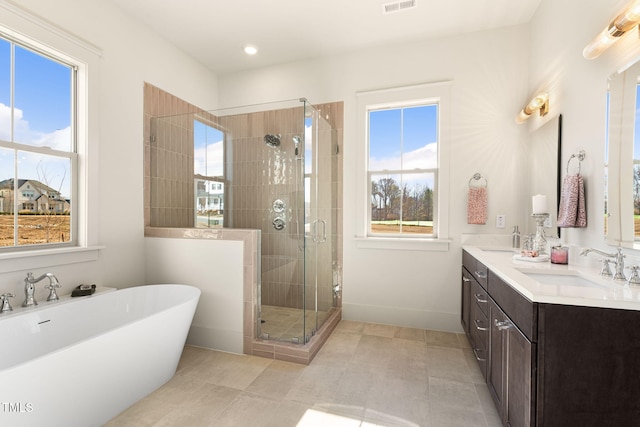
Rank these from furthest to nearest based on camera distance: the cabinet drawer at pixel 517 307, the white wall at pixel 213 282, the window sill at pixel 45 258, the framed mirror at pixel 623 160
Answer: the white wall at pixel 213 282, the window sill at pixel 45 258, the framed mirror at pixel 623 160, the cabinet drawer at pixel 517 307

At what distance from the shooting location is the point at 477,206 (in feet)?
9.60

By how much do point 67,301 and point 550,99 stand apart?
12.8 ft

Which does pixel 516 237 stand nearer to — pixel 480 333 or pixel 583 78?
pixel 480 333

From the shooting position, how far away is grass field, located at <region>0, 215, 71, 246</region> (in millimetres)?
2014

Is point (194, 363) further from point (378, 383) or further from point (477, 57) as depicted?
point (477, 57)

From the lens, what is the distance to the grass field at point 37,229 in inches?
79.3

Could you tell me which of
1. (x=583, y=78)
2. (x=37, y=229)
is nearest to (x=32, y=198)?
(x=37, y=229)

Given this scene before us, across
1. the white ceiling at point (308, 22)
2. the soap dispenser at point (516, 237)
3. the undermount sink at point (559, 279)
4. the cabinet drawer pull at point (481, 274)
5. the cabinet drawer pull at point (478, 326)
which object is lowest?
the cabinet drawer pull at point (478, 326)

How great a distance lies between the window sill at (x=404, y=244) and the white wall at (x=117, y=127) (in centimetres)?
226

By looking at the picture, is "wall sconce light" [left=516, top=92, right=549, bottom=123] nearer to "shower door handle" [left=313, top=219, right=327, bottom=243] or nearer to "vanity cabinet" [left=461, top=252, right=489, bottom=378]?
"vanity cabinet" [left=461, top=252, right=489, bottom=378]

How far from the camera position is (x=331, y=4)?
8.58 feet

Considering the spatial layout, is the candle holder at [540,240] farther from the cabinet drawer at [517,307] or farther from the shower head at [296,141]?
the shower head at [296,141]

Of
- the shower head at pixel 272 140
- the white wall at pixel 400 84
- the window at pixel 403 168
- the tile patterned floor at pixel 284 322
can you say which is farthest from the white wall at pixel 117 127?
the window at pixel 403 168

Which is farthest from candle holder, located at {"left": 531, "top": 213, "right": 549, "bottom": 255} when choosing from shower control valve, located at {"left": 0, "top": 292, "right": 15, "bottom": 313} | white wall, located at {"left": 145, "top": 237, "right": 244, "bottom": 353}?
shower control valve, located at {"left": 0, "top": 292, "right": 15, "bottom": 313}
